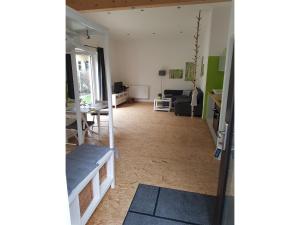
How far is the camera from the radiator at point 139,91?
7.89 metres

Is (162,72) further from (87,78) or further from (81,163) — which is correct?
(81,163)

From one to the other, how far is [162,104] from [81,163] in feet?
16.4

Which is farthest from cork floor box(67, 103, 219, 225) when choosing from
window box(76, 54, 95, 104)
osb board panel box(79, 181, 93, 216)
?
window box(76, 54, 95, 104)

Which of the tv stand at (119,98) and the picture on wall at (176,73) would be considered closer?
the tv stand at (119,98)

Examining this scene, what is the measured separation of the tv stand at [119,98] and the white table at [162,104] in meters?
1.53

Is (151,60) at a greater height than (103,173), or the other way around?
(151,60)

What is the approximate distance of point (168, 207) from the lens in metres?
1.85

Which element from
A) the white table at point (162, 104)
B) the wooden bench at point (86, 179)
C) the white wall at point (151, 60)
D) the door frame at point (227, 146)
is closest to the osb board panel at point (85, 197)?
the wooden bench at point (86, 179)

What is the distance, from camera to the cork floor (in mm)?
1944

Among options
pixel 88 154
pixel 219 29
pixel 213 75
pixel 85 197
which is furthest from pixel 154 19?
pixel 85 197

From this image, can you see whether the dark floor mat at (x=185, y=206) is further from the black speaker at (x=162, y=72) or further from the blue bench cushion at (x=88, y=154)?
the black speaker at (x=162, y=72)
